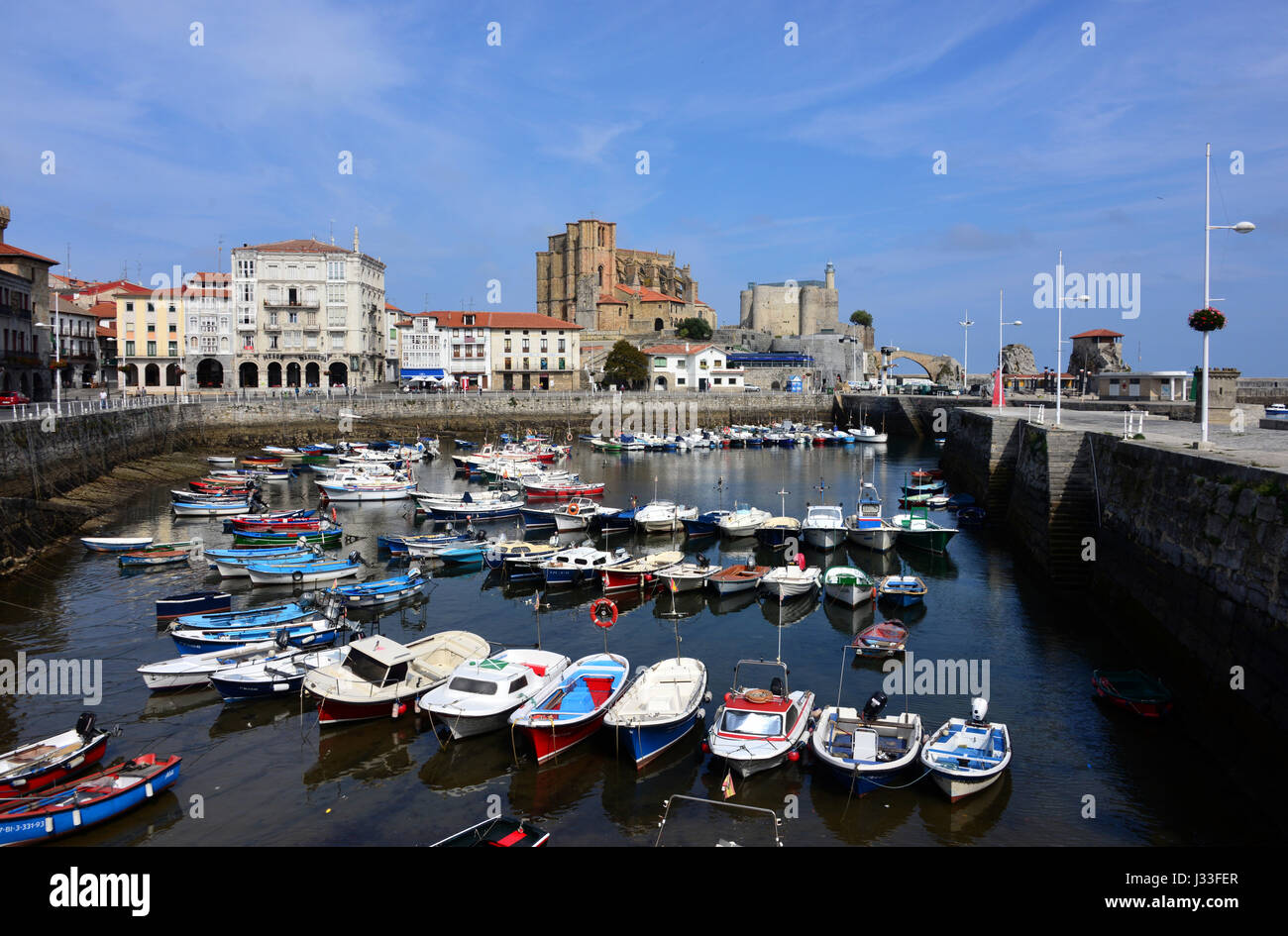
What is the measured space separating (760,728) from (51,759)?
1140cm

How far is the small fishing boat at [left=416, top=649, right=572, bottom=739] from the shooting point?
15.9 meters

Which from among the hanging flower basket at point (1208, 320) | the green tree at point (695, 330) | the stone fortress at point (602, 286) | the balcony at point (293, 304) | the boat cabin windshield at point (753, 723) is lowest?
the boat cabin windshield at point (753, 723)

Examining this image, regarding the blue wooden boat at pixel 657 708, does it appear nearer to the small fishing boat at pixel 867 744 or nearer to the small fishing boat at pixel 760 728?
the small fishing boat at pixel 760 728

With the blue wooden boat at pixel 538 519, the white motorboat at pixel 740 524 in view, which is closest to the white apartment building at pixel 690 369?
the blue wooden boat at pixel 538 519

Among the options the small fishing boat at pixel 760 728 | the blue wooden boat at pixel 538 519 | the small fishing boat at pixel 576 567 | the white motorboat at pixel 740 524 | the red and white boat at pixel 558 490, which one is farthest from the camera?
the red and white boat at pixel 558 490

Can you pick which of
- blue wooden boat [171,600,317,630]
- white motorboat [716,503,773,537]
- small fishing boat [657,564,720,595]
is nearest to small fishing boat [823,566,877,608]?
small fishing boat [657,564,720,595]

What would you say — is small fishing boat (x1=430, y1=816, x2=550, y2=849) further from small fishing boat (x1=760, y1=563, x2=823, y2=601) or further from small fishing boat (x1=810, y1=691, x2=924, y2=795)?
small fishing boat (x1=760, y1=563, x2=823, y2=601)

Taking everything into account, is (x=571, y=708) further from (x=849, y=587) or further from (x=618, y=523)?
(x=618, y=523)

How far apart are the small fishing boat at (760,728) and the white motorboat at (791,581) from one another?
8142 mm

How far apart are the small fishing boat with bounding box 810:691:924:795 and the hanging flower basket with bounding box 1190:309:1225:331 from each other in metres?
11.9

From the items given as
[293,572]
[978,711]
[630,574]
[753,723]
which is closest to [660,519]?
[630,574]

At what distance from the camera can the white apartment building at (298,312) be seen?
→ 3034 inches

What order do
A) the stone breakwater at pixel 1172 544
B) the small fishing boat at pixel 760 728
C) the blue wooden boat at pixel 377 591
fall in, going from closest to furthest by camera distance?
1. the stone breakwater at pixel 1172 544
2. the small fishing boat at pixel 760 728
3. the blue wooden boat at pixel 377 591
